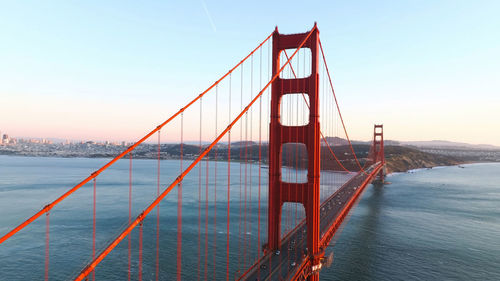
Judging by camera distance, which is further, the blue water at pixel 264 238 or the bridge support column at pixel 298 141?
the blue water at pixel 264 238

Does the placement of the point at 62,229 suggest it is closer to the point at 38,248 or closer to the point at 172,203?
the point at 38,248

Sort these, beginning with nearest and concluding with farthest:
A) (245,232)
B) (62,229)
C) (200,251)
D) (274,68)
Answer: (274,68)
(200,251)
(245,232)
(62,229)

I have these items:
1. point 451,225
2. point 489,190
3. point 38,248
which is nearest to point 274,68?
point 38,248

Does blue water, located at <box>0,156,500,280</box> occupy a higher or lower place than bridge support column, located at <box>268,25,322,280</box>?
lower

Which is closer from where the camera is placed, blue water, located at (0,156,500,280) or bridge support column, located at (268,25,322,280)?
bridge support column, located at (268,25,322,280)

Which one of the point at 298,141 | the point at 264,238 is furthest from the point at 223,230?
the point at 298,141

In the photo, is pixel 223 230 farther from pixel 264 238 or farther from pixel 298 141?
pixel 298 141

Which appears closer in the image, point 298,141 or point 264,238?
point 298,141

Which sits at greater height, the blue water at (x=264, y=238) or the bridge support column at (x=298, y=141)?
the bridge support column at (x=298, y=141)
